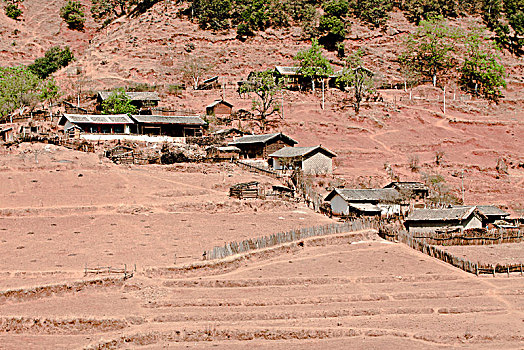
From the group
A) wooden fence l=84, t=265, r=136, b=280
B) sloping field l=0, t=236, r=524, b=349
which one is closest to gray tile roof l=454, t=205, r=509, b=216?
sloping field l=0, t=236, r=524, b=349

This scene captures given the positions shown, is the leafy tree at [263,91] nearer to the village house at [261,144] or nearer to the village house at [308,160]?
the village house at [261,144]

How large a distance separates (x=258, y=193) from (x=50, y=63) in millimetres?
64052

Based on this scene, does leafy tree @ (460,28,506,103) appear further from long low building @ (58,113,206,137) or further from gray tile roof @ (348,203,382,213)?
gray tile roof @ (348,203,382,213)

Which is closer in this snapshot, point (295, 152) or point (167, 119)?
point (295, 152)

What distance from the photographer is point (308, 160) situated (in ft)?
173

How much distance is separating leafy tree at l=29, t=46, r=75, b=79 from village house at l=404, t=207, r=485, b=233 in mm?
69620

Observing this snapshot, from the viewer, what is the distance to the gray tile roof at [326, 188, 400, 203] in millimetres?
42294

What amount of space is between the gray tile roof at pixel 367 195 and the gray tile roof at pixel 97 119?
26519 millimetres

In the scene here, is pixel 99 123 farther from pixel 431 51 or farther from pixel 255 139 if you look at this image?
pixel 431 51

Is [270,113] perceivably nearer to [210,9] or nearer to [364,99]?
[364,99]

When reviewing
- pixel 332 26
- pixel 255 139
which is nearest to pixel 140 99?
pixel 255 139

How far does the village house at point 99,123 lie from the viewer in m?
58.6

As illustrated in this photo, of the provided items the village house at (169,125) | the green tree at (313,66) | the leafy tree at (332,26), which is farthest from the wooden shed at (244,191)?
the leafy tree at (332,26)

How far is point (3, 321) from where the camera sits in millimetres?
22359
